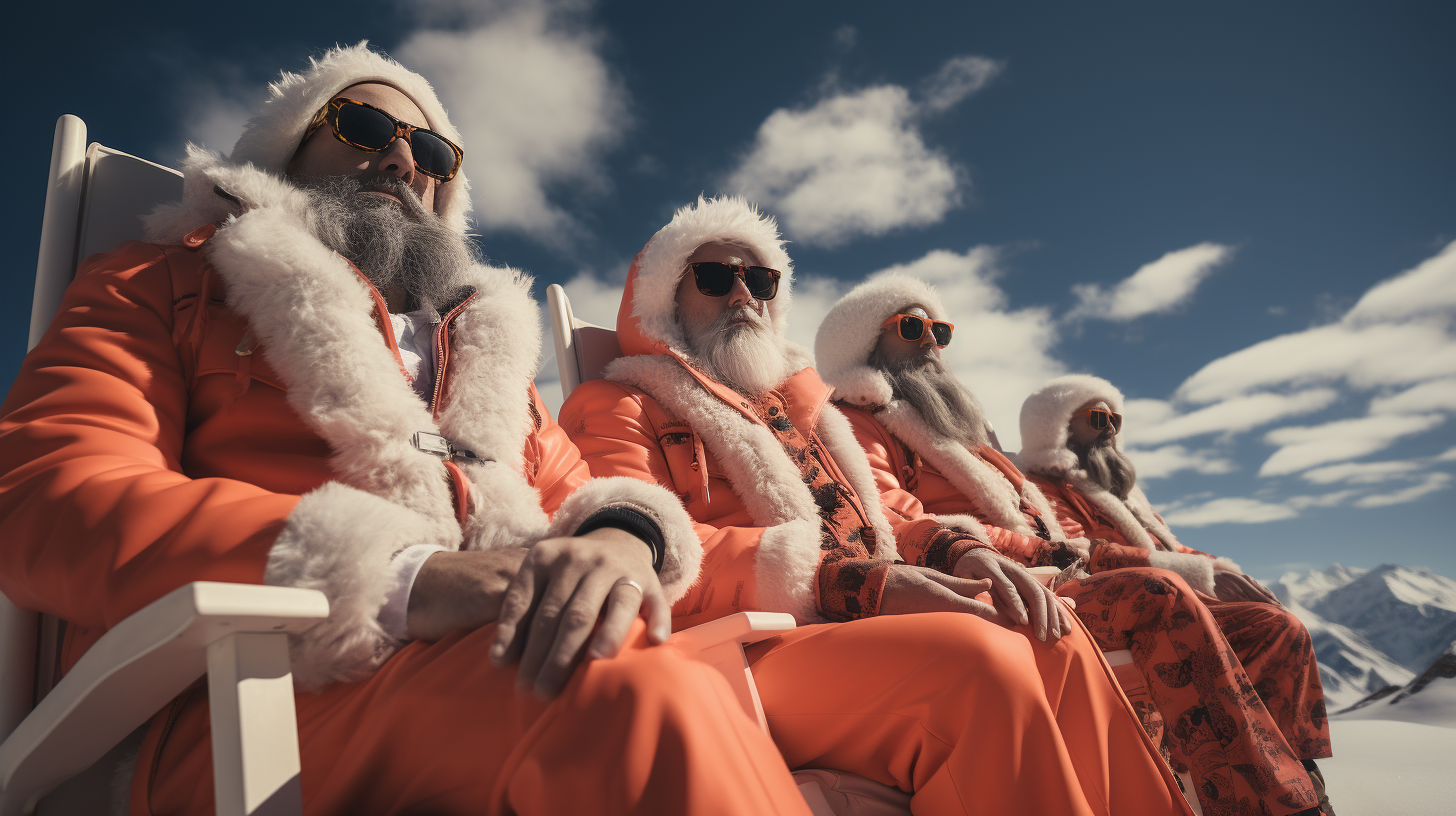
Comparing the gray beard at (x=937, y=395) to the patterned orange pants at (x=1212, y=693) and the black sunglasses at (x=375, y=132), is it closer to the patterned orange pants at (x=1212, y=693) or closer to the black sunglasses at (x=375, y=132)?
the patterned orange pants at (x=1212, y=693)

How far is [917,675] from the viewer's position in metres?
1.36

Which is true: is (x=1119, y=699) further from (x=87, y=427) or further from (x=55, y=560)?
(x=87, y=427)

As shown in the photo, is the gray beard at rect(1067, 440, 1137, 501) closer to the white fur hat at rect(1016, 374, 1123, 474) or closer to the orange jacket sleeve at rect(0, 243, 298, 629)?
the white fur hat at rect(1016, 374, 1123, 474)

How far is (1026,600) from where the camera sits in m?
1.64

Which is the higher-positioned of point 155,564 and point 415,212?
point 415,212

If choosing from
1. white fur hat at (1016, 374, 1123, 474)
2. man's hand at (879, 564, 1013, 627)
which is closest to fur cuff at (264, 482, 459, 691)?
man's hand at (879, 564, 1013, 627)

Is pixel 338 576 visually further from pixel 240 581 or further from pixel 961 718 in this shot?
pixel 961 718

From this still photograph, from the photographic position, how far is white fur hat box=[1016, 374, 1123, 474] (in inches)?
191

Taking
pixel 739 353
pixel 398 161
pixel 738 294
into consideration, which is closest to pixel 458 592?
pixel 398 161

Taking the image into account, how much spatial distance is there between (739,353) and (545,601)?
1.95 m

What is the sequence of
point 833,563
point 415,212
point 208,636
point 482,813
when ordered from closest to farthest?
point 208,636 → point 482,813 → point 833,563 → point 415,212

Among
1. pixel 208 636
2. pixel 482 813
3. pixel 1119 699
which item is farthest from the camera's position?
pixel 1119 699

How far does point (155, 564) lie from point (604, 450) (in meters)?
1.41

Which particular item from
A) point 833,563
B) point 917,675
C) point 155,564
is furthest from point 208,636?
point 833,563
